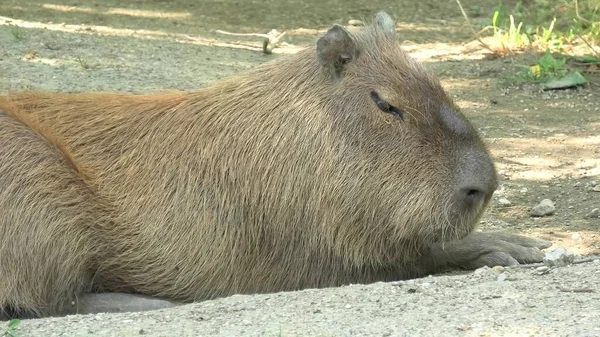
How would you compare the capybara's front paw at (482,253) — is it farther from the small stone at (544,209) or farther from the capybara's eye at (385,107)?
the small stone at (544,209)

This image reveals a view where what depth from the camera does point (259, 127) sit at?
4.91 m

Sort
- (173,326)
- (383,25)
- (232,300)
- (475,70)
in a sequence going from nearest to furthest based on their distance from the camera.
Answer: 1. (173,326)
2. (232,300)
3. (383,25)
4. (475,70)

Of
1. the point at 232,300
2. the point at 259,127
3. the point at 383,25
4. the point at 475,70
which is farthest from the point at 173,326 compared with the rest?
the point at 475,70

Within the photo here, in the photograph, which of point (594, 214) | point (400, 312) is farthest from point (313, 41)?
point (400, 312)

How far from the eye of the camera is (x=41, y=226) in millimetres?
4719

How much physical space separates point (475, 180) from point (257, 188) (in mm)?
1018

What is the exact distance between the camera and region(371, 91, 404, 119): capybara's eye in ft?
15.5

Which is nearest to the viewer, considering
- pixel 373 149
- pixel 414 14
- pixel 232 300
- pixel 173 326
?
pixel 173 326

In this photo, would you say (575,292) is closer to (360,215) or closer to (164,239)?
(360,215)

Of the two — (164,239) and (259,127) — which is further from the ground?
(259,127)

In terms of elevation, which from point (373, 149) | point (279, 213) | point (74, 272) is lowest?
point (74, 272)

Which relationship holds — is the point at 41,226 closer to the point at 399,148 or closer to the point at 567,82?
the point at 399,148

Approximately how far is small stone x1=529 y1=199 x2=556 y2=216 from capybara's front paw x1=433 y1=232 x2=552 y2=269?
93 cm

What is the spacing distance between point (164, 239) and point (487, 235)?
1.60m
